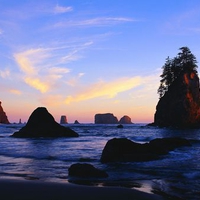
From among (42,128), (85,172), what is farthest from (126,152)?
(42,128)

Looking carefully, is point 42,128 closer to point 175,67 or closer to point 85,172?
point 85,172

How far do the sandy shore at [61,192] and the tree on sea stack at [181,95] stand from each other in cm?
8531

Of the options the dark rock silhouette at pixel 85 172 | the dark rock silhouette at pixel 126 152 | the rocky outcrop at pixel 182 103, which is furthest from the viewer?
the rocky outcrop at pixel 182 103

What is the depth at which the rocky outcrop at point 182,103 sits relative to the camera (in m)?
90.9

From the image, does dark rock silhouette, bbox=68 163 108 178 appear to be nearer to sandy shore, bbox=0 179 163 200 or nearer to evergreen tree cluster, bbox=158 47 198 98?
sandy shore, bbox=0 179 163 200

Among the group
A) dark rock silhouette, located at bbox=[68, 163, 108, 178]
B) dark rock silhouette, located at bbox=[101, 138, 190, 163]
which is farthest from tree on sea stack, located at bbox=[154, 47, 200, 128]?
dark rock silhouette, located at bbox=[68, 163, 108, 178]

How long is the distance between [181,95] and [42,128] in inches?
2355

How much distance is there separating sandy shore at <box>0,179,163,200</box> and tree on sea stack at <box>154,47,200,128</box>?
85314mm

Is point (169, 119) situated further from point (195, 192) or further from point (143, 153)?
point (195, 192)

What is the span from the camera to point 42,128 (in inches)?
1763

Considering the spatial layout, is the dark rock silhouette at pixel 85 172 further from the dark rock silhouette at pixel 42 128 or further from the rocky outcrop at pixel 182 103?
the rocky outcrop at pixel 182 103

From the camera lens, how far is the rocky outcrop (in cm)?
9094

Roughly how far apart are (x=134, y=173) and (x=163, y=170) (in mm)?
1659

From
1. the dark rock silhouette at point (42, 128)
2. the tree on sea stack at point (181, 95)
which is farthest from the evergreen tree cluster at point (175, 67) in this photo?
the dark rock silhouette at point (42, 128)
